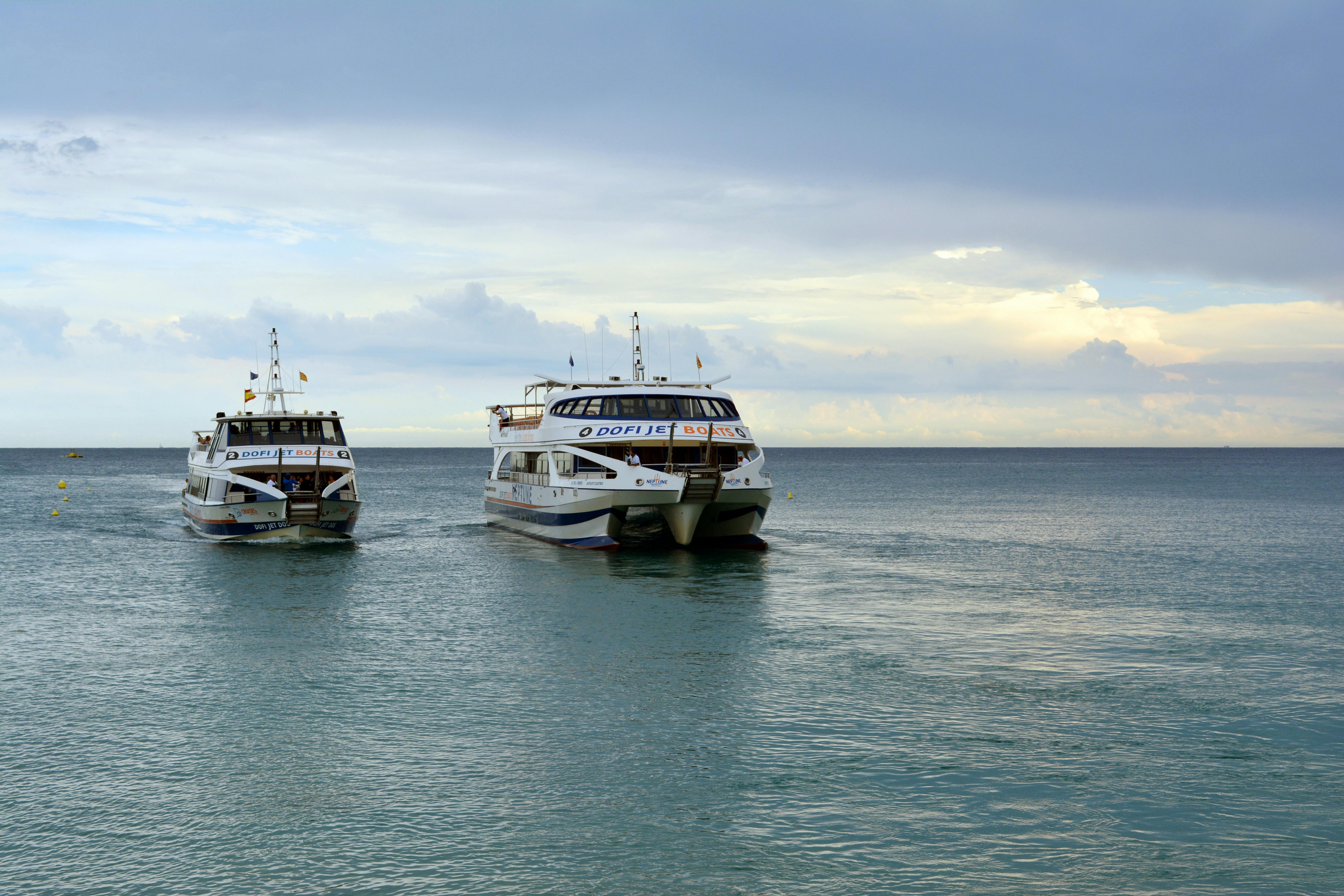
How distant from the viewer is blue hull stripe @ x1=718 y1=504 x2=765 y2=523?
135 feet

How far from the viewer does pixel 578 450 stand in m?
40.0

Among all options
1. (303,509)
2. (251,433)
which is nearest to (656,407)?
(303,509)

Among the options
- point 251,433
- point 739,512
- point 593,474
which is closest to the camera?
point 593,474

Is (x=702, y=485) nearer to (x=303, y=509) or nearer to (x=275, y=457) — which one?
(x=303, y=509)

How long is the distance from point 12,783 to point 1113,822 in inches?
593

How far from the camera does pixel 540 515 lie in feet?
150

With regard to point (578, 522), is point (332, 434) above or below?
above

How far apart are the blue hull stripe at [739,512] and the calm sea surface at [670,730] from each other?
13.0 ft

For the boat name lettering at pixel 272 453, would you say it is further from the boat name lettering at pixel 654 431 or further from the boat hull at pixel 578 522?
the boat name lettering at pixel 654 431

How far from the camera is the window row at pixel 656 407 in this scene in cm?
4138

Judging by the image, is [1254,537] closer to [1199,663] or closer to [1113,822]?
[1199,663]

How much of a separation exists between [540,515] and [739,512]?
9.56m

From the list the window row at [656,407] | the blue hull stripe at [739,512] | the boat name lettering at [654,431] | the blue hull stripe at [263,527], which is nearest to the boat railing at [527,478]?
the window row at [656,407]

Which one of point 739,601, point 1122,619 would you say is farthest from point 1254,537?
point 739,601
